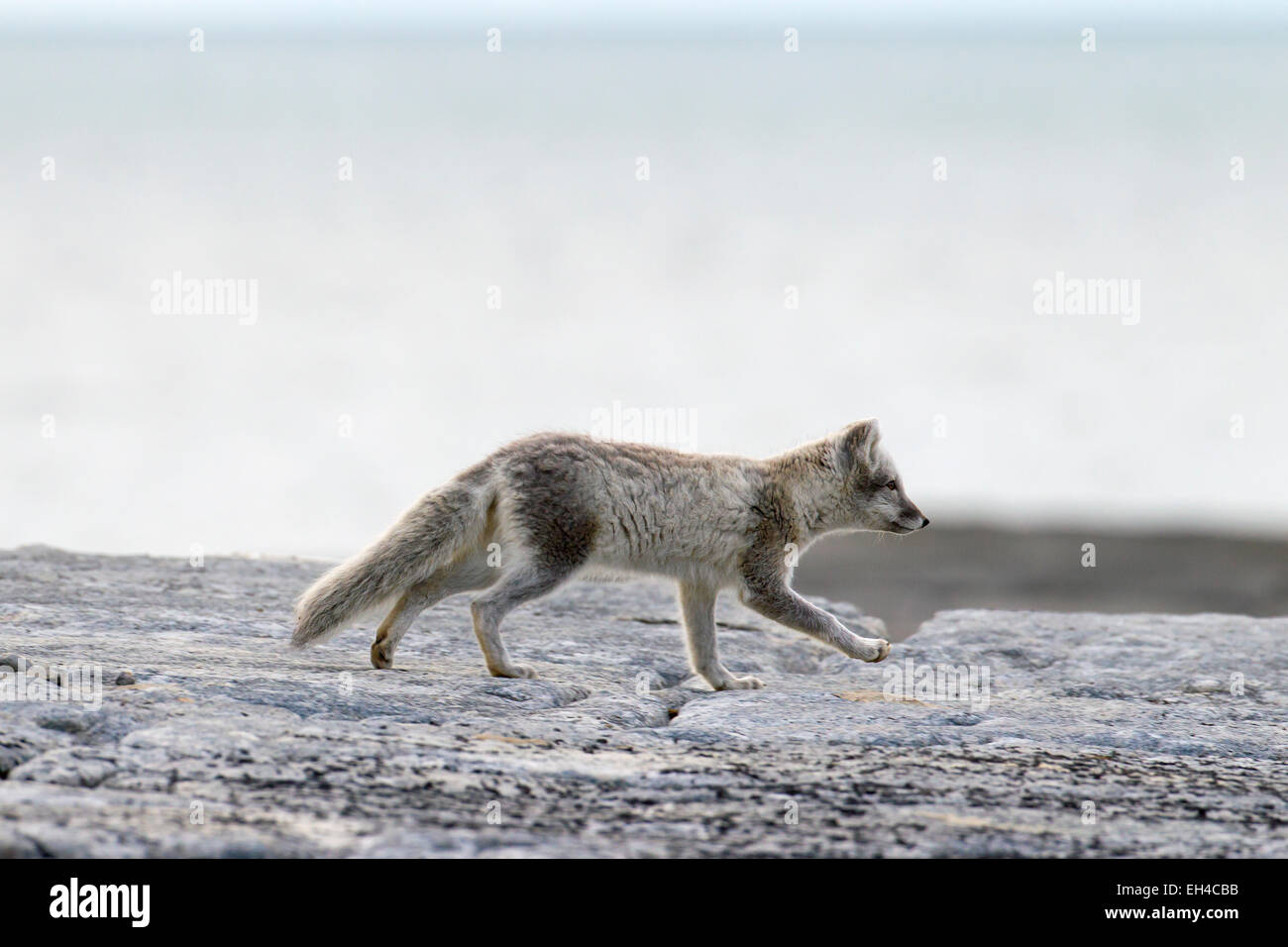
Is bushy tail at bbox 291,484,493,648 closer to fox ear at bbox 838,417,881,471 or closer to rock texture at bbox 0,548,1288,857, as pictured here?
rock texture at bbox 0,548,1288,857

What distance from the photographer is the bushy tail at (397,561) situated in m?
4.90

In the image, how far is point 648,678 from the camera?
528cm

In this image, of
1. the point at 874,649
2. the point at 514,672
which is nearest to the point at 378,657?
the point at 514,672

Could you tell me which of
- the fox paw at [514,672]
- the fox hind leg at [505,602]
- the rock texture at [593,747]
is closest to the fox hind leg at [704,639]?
the rock texture at [593,747]

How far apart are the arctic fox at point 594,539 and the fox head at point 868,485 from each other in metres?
0.04

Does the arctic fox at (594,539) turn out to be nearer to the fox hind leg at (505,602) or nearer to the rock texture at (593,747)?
Answer: the fox hind leg at (505,602)

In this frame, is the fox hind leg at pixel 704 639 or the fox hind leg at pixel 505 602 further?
the fox hind leg at pixel 704 639

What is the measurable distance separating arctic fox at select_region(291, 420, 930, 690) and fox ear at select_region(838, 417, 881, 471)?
0.07 meters

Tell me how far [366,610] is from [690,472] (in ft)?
4.68

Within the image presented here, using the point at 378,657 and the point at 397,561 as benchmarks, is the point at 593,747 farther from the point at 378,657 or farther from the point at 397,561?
the point at 397,561

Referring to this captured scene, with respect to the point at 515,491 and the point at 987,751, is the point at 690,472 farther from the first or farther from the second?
the point at 987,751

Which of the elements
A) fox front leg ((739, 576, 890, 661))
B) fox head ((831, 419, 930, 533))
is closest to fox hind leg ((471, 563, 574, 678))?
fox front leg ((739, 576, 890, 661))

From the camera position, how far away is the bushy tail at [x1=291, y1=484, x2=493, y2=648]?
4898 millimetres
